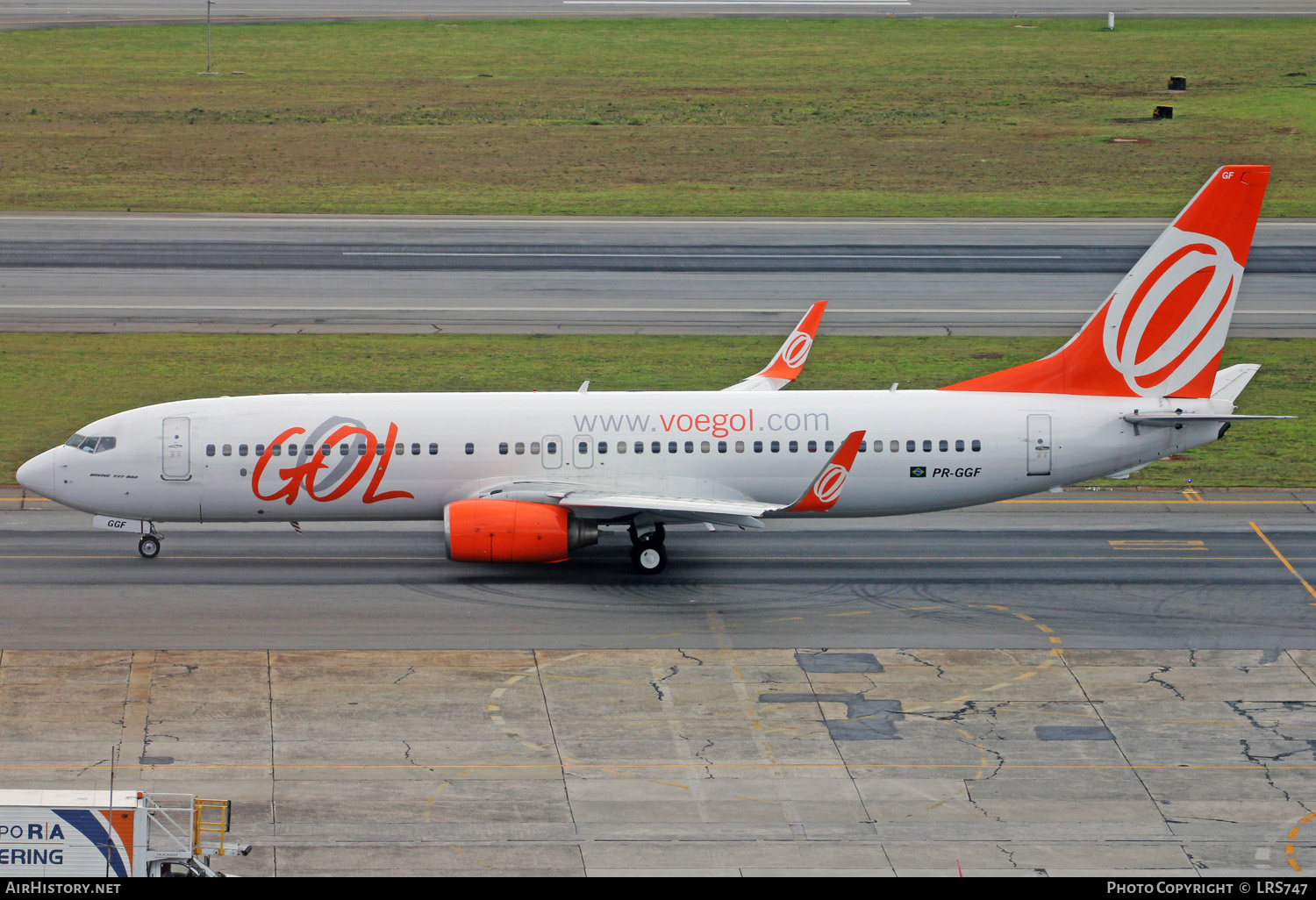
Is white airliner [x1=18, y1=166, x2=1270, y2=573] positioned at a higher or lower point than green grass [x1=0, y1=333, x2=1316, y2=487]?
higher

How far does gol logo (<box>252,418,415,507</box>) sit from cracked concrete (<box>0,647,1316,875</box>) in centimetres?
590

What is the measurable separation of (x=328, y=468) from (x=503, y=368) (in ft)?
55.8

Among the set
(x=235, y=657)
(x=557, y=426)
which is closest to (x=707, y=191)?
(x=557, y=426)

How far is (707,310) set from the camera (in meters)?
59.8

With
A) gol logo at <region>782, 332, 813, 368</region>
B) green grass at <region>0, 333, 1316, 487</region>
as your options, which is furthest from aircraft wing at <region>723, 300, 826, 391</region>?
green grass at <region>0, 333, 1316, 487</region>

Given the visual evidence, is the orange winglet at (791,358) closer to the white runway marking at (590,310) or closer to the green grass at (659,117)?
the white runway marking at (590,310)

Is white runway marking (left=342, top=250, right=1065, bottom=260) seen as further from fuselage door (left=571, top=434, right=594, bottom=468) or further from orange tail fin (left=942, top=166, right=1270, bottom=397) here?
fuselage door (left=571, top=434, right=594, bottom=468)

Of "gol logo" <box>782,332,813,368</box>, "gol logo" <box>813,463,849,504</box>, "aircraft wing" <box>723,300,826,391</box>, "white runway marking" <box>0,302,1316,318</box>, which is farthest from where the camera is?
"white runway marking" <box>0,302,1316,318</box>

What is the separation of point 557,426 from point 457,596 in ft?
15.7

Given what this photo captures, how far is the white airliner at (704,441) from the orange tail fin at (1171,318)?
0.04m

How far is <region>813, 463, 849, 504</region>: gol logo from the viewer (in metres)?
32.3

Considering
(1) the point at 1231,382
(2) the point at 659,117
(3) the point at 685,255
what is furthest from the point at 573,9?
(1) the point at 1231,382

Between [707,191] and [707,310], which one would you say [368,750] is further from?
[707,191]

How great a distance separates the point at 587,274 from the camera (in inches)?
2554
